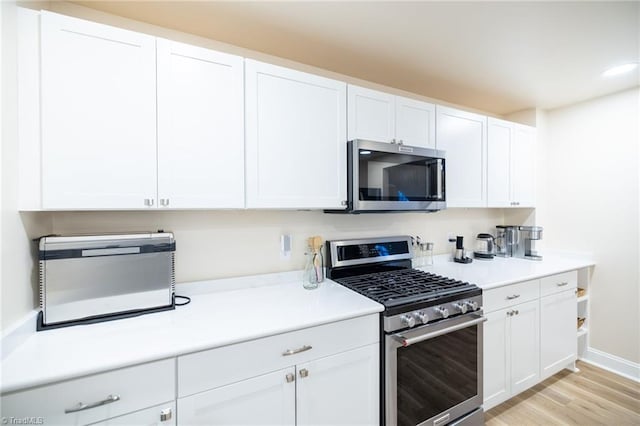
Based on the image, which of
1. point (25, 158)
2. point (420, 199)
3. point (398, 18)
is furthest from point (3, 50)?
point (420, 199)

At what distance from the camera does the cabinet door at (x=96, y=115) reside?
3.55 ft

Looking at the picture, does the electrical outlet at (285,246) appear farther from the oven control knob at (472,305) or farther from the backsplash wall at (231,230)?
the oven control knob at (472,305)

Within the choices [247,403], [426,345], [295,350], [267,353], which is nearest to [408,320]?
[426,345]

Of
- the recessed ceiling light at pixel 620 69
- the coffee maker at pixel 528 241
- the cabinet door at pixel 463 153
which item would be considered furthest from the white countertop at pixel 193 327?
the recessed ceiling light at pixel 620 69

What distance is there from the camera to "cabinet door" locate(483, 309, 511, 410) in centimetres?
180

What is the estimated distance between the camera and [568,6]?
1369 mm

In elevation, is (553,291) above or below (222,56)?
below

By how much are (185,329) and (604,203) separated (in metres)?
3.48

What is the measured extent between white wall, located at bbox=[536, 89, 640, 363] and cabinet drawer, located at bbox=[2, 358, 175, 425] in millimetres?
3402

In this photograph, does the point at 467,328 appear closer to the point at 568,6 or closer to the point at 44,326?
the point at 568,6

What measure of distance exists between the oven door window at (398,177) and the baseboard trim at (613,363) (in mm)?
2259

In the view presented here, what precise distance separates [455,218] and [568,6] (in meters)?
1.69

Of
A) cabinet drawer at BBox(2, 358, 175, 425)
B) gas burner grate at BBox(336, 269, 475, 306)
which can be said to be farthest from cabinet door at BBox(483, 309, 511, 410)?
cabinet drawer at BBox(2, 358, 175, 425)

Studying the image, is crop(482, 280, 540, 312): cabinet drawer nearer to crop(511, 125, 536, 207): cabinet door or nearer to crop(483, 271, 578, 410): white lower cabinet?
crop(483, 271, 578, 410): white lower cabinet
